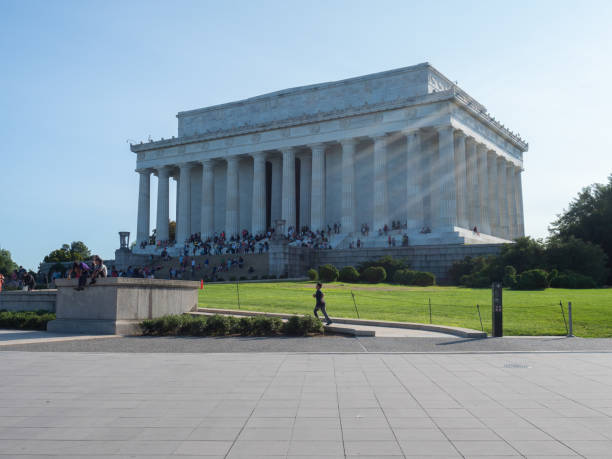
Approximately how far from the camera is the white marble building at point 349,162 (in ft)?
207

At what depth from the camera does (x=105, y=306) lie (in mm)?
21047

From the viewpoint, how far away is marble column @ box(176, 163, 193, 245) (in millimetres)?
79081

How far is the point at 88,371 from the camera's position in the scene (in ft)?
40.7

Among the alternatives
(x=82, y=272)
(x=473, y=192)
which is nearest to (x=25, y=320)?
(x=82, y=272)

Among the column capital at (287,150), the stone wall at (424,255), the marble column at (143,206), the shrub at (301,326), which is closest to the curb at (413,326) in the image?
the shrub at (301,326)

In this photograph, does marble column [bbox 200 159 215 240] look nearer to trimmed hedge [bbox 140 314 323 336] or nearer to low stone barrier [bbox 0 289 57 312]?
low stone barrier [bbox 0 289 57 312]

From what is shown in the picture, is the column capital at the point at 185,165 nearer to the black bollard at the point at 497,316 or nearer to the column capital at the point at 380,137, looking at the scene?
the column capital at the point at 380,137

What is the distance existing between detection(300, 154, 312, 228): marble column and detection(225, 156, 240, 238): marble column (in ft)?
27.5

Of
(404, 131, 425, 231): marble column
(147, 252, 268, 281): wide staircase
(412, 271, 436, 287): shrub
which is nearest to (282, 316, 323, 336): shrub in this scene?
(412, 271, 436, 287): shrub

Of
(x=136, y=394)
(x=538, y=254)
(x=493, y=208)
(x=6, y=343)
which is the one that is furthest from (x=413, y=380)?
(x=493, y=208)

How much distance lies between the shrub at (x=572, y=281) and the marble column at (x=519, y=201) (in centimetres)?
3692

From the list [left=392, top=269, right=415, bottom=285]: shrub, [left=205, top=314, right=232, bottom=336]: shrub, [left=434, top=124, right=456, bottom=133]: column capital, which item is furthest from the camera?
[left=434, top=124, right=456, bottom=133]: column capital

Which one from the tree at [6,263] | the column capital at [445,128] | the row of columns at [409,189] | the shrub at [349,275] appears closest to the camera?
the shrub at [349,275]

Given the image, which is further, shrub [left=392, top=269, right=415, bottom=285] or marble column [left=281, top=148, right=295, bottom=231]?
marble column [left=281, top=148, right=295, bottom=231]
